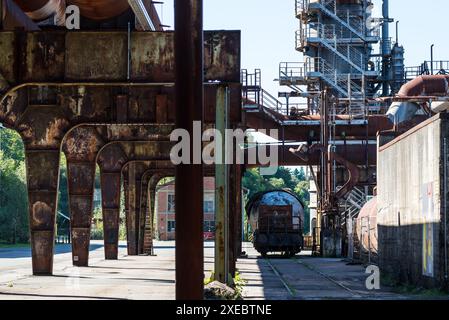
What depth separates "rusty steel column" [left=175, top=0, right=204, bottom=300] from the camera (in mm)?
10875

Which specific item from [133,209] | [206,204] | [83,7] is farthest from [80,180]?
[206,204]

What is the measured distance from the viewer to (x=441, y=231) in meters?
19.3

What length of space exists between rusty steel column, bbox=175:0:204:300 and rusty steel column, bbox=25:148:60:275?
1343 cm

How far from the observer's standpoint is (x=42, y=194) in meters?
24.1

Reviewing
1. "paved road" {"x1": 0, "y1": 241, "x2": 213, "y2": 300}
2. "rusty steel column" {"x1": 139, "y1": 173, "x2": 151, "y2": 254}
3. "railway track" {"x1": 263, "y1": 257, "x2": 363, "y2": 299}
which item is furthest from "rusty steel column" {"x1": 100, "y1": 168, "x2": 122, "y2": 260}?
"railway track" {"x1": 263, "y1": 257, "x2": 363, "y2": 299}

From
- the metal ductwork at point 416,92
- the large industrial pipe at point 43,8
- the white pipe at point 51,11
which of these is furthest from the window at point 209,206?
the large industrial pipe at point 43,8

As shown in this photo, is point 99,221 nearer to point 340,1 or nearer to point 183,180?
point 340,1

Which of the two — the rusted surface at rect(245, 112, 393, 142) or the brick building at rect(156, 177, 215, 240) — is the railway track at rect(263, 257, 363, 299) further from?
the brick building at rect(156, 177, 215, 240)

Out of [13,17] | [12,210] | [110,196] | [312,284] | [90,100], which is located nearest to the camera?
[13,17]

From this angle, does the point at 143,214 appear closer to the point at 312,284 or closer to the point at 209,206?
the point at 312,284

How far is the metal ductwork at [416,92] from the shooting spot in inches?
1594

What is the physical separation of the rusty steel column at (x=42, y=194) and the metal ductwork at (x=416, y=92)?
21.1 meters

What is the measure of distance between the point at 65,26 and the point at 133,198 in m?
23.4

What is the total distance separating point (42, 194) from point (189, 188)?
14.0 meters
